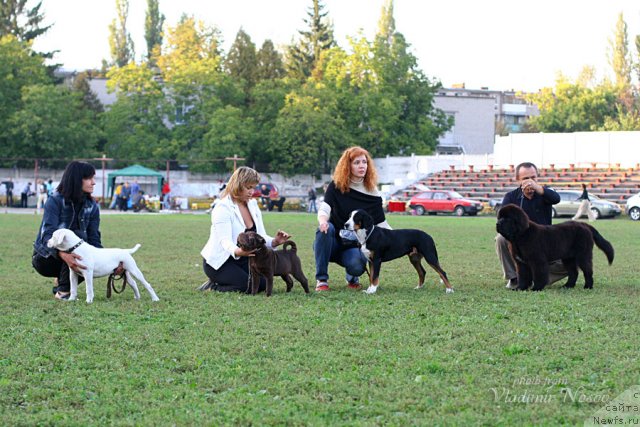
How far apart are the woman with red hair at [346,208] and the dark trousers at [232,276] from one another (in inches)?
30.9

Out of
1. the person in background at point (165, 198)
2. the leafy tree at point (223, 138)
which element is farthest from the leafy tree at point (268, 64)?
the person in background at point (165, 198)

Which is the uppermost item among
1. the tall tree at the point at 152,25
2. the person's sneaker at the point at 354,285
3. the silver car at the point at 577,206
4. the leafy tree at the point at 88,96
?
→ the tall tree at the point at 152,25

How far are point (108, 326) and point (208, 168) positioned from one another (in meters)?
53.7

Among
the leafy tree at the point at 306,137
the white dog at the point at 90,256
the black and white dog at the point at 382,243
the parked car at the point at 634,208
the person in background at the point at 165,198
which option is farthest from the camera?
the leafy tree at the point at 306,137

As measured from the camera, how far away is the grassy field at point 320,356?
16.7 ft

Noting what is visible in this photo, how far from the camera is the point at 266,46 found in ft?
245

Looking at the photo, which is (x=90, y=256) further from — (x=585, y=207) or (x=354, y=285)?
(x=585, y=207)

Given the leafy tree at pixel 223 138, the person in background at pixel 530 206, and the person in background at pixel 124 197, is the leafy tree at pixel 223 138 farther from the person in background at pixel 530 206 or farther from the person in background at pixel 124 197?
the person in background at pixel 530 206

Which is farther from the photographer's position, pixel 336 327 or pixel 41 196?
pixel 41 196

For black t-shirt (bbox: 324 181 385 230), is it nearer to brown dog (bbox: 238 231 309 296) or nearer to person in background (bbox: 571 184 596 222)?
brown dog (bbox: 238 231 309 296)

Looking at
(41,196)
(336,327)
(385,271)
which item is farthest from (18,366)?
(41,196)

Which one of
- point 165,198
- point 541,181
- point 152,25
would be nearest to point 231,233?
point 165,198

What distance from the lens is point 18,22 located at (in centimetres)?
7438

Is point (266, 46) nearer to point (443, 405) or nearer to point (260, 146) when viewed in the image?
point (260, 146)
